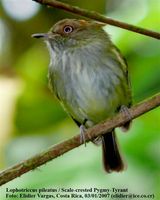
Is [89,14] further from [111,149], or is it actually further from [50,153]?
[111,149]

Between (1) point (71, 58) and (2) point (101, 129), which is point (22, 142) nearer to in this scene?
(2) point (101, 129)

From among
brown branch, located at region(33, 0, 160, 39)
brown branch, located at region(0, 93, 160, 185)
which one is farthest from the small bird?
brown branch, located at region(33, 0, 160, 39)

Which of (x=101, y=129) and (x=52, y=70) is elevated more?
(x=52, y=70)

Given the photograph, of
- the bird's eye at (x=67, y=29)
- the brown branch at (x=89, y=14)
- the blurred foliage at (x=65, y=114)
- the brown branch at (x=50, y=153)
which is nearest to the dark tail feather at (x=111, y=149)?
the blurred foliage at (x=65, y=114)

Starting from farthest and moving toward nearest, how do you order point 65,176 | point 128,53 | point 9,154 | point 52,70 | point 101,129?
1. point 52,70
2. point 128,53
3. point 9,154
4. point 65,176
5. point 101,129

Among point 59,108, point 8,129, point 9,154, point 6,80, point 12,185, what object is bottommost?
point 12,185

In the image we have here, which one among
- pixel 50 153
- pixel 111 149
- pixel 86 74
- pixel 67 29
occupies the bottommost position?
pixel 50 153

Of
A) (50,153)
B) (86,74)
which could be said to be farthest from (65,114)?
(50,153)

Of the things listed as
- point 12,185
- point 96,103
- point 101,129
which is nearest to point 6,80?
point 96,103
